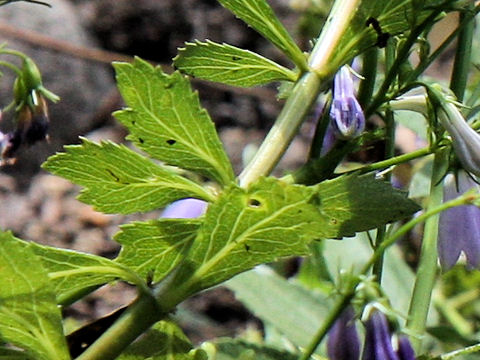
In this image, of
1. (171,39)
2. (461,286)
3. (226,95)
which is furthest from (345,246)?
(171,39)

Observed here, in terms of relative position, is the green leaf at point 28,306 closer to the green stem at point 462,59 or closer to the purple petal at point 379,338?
the purple petal at point 379,338

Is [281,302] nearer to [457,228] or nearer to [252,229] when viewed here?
[457,228]

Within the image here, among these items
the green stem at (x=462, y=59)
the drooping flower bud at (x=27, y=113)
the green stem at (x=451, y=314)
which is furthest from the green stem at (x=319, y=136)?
the green stem at (x=451, y=314)

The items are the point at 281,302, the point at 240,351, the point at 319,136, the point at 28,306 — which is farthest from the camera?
the point at 281,302

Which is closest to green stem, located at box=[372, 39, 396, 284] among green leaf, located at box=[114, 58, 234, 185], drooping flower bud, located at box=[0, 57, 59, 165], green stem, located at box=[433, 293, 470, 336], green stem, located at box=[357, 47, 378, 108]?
green stem, located at box=[357, 47, 378, 108]

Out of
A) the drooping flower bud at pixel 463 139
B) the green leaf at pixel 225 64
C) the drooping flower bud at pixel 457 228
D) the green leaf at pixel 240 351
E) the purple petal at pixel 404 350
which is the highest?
the drooping flower bud at pixel 463 139

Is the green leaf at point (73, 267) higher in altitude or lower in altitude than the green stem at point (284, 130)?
lower

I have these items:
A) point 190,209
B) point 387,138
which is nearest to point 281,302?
point 190,209
